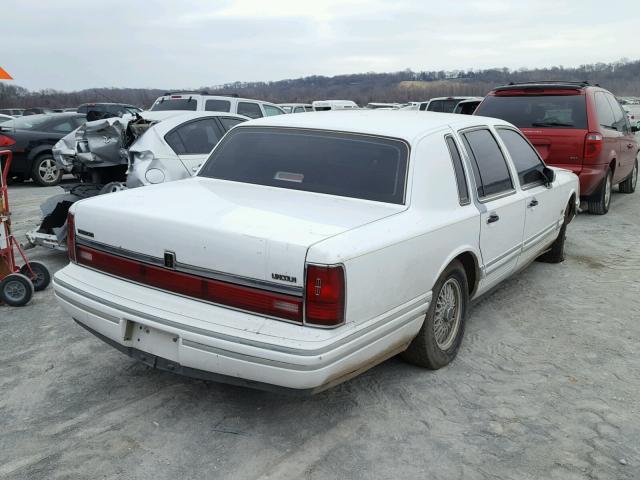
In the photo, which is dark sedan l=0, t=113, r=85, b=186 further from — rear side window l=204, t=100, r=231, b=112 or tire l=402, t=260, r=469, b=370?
tire l=402, t=260, r=469, b=370

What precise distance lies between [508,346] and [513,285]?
1.53 meters

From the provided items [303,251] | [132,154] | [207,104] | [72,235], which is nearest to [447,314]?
[303,251]

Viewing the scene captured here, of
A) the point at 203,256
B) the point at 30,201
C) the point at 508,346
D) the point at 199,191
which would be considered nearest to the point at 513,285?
the point at 508,346

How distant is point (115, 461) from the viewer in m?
2.81

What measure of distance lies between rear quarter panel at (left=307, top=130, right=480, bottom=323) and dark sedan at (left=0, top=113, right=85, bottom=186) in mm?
10568

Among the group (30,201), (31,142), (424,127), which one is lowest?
(30,201)

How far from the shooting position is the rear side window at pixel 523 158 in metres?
4.86

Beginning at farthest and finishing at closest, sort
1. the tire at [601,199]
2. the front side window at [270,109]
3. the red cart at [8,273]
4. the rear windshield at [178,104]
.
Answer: the front side window at [270,109]
the rear windshield at [178,104]
the tire at [601,199]
the red cart at [8,273]

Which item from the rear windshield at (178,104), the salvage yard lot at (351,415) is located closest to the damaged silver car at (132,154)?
the salvage yard lot at (351,415)

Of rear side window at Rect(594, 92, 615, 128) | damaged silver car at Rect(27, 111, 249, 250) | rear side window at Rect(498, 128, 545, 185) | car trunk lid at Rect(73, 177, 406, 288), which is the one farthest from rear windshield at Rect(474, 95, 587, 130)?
car trunk lid at Rect(73, 177, 406, 288)

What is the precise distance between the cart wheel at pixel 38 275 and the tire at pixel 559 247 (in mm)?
4943

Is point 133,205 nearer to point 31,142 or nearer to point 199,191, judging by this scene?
point 199,191

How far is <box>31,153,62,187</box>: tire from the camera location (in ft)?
39.9

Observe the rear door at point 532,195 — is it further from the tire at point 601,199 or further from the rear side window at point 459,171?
the tire at point 601,199
